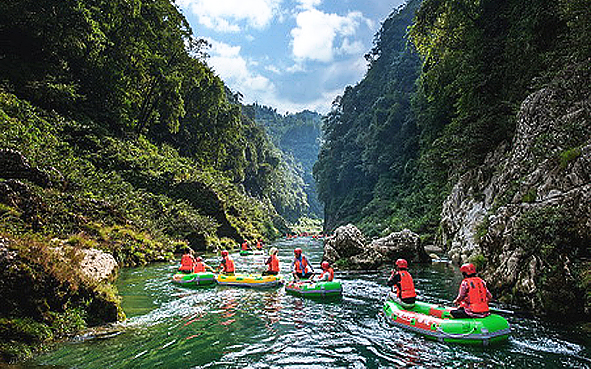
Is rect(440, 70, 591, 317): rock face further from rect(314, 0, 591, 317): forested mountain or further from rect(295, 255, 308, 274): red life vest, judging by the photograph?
rect(295, 255, 308, 274): red life vest

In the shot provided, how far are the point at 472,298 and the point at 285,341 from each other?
158 inches

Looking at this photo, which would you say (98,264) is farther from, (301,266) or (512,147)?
(512,147)

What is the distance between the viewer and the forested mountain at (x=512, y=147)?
310 inches

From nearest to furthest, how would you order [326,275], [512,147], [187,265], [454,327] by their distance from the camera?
[454,327], [326,275], [187,265], [512,147]

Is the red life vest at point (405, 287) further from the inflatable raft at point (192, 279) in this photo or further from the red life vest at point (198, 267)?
the red life vest at point (198, 267)

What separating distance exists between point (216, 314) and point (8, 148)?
492 inches

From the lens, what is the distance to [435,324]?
6.96 meters

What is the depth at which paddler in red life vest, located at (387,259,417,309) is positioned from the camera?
8.25 metres

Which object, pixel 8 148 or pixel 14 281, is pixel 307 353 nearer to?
pixel 14 281

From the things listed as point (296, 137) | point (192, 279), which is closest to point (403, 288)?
point (192, 279)

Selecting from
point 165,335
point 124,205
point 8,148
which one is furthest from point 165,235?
point 165,335

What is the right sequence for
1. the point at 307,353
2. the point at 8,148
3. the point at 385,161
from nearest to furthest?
1. the point at 307,353
2. the point at 8,148
3. the point at 385,161

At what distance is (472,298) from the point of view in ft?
Answer: 22.6

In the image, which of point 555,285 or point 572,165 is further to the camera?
point 572,165
